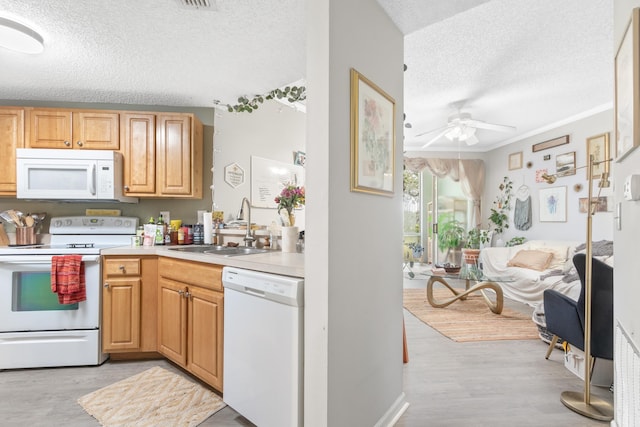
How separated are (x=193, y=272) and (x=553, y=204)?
17.8 ft

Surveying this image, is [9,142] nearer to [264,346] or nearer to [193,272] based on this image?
[193,272]

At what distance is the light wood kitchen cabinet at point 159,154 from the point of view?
3014 mm

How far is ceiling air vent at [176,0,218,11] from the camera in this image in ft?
5.81

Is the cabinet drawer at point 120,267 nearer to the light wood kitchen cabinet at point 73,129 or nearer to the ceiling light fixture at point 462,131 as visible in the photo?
the light wood kitchen cabinet at point 73,129

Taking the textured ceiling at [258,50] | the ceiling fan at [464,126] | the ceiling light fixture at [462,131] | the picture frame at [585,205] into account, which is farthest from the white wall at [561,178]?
the ceiling light fixture at [462,131]

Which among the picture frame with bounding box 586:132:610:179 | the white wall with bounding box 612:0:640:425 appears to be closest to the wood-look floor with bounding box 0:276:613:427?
the white wall with bounding box 612:0:640:425

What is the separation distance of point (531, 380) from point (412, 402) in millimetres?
964

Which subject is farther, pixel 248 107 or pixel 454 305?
pixel 454 305

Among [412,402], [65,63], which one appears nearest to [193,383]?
[412,402]

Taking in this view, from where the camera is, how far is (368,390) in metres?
1.56

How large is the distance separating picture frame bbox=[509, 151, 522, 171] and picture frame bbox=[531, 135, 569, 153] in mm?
320

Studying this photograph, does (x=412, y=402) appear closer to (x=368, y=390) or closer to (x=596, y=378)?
(x=368, y=390)

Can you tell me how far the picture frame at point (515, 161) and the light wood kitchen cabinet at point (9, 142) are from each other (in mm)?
6968

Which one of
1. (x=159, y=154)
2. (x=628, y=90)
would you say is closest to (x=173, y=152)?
(x=159, y=154)
